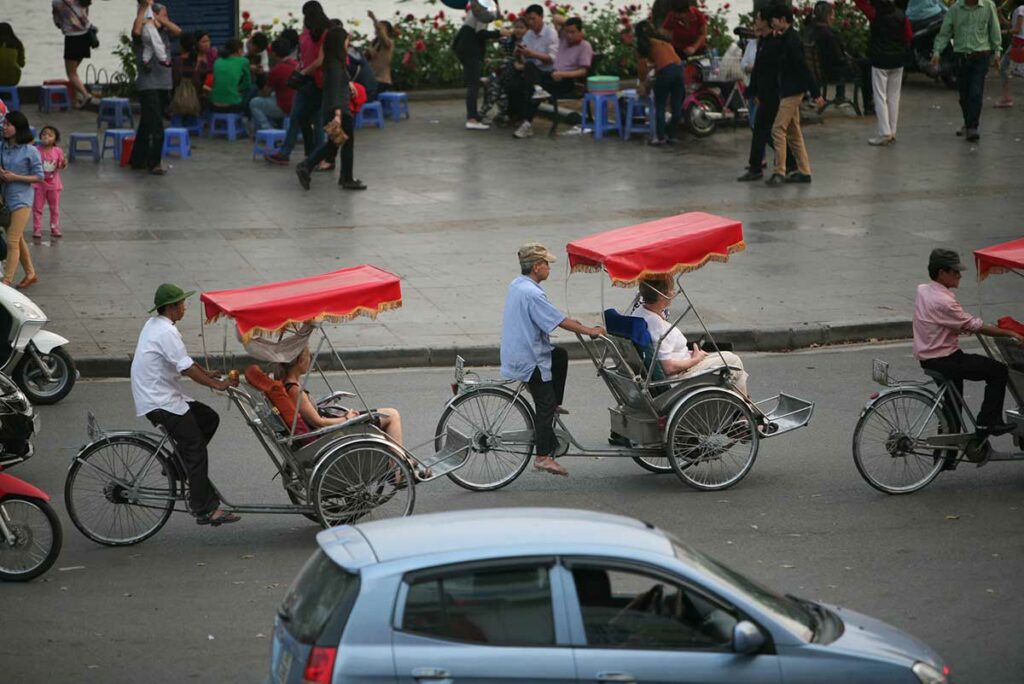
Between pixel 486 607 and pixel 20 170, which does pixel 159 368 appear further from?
pixel 20 170

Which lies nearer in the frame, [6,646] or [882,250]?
[6,646]

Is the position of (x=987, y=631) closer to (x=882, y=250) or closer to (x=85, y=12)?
(x=882, y=250)

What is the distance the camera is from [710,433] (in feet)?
32.5

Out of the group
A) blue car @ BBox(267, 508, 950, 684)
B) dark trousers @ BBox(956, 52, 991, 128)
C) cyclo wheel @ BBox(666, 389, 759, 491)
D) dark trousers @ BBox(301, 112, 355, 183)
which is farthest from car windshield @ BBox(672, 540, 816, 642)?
dark trousers @ BBox(956, 52, 991, 128)

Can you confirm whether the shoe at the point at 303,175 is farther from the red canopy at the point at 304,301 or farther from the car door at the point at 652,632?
the car door at the point at 652,632

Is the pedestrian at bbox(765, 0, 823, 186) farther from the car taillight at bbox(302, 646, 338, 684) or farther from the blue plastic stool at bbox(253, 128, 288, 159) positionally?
the car taillight at bbox(302, 646, 338, 684)

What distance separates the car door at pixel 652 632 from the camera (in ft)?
17.9

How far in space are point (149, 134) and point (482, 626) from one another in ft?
52.9

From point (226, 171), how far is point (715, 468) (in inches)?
492

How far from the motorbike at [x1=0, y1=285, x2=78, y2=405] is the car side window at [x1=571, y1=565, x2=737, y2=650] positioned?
7.06 meters

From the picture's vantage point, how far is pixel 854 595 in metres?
8.00

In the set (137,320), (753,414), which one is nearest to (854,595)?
(753,414)

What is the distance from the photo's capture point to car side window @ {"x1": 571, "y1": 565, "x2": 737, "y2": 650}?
552 cm

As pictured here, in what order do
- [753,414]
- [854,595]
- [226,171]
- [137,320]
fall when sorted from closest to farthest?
1. [854,595]
2. [753,414]
3. [137,320]
4. [226,171]
